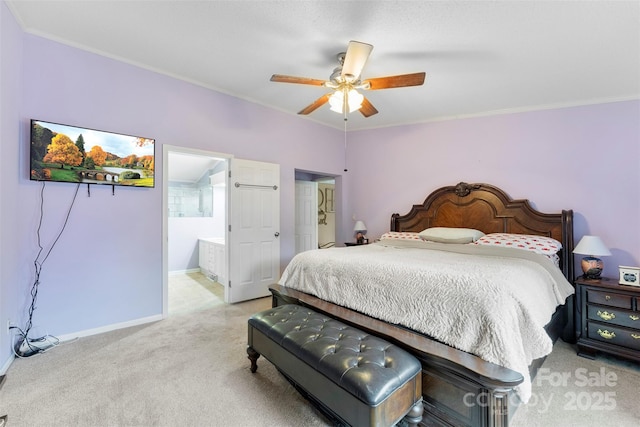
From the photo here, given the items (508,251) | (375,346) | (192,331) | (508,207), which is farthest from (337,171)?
(375,346)

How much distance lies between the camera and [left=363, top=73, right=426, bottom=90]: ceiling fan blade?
2221 mm

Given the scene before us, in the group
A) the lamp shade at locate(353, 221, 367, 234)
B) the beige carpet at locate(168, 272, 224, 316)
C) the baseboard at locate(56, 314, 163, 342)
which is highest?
the lamp shade at locate(353, 221, 367, 234)

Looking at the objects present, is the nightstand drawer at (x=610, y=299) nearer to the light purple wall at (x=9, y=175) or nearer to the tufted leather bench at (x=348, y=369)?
the tufted leather bench at (x=348, y=369)

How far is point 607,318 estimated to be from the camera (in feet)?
8.21

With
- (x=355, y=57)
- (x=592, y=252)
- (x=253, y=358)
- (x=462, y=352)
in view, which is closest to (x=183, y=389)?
(x=253, y=358)

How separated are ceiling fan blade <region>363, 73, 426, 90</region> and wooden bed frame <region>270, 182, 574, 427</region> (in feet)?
6.36

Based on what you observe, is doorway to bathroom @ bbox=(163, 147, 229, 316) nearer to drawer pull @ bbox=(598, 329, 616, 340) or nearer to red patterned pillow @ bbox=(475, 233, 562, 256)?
red patterned pillow @ bbox=(475, 233, 562, 256)

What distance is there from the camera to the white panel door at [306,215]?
18.8ft

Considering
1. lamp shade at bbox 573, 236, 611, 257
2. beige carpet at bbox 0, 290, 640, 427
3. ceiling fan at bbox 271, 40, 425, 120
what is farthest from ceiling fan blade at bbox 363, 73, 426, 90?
beige carpet at bbox 0, 290, 640, 427

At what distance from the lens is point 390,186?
4793 millimetres

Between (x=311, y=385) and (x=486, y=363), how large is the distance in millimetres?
983

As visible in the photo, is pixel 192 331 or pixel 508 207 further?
pixel 508 207

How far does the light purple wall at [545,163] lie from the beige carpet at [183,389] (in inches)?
61.8

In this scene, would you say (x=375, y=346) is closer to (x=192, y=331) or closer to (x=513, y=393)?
(x=513, y=393)
